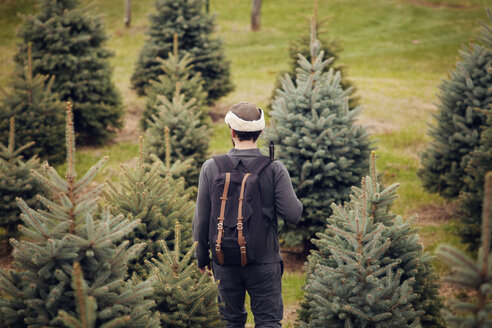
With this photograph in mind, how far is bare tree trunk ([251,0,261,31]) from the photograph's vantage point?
2668cm

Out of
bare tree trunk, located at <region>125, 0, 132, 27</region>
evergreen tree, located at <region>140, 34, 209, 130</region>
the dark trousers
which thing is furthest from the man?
bare tree trunk, located at <region>125, 0, 132, 27</region>

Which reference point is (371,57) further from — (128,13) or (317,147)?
(317,147)

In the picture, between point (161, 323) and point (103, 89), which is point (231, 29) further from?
point (161, 323)

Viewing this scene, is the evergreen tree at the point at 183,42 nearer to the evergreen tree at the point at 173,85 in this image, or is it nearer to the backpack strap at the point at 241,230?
the evergreen tree at the point at 173,85

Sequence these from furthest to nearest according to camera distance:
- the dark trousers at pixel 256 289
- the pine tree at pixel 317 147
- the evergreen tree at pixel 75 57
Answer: the evergreen tree at pixel 75 57 → the pine tree at pixel 317 147 → the dark trousers at pixel 256 289

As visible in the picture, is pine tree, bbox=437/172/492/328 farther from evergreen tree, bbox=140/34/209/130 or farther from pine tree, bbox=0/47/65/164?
pine tree, bbox=0/47/65/164

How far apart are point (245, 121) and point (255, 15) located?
24080 millimetres

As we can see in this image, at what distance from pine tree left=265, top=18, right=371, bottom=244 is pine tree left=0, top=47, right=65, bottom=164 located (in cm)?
460

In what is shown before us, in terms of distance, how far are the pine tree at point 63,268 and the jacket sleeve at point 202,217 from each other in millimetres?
898

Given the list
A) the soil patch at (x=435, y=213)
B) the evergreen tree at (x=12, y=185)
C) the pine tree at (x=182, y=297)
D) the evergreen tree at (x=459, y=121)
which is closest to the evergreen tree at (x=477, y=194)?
the evergreen tree at (x=459, y=121)

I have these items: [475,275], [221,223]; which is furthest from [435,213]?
[475,275]

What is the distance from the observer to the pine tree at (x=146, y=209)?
499cm

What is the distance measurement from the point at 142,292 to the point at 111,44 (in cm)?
2311

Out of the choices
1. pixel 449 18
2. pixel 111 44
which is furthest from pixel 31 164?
pixel 449 18
